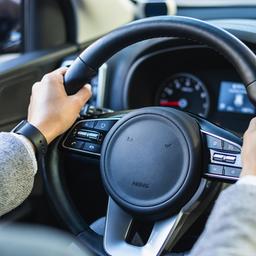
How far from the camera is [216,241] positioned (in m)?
0.62

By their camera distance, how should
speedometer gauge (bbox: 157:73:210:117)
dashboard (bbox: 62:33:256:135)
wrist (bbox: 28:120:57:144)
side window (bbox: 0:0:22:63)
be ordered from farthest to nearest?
side window (bbox: 0:0:22:63)
speedometer gauge (bbox: 157:73:210:117)
dashboard (bbox: 62:33:256:135)
wrist (bbox: 28:120:57:144)

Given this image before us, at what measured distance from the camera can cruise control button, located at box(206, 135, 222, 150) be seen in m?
0.94

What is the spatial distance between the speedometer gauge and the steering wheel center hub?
2.35ft

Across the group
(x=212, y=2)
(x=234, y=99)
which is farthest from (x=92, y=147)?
(x=212, y=2)

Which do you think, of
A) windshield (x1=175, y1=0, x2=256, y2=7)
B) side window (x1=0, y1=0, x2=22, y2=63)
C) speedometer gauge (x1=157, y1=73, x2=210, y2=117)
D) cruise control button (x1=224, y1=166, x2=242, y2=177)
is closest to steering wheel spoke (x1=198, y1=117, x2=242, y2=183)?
cruise control button (x1=224, y1=166, x2=242, y2=177)

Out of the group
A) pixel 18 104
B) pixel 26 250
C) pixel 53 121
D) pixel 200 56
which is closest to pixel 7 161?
pixel 53 121

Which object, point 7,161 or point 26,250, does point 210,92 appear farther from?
point 26,250

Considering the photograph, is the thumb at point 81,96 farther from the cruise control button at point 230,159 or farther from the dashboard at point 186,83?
the dashboard at point 186,83

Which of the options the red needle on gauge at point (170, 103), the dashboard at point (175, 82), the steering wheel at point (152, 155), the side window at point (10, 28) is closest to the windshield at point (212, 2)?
the dashboard at point (175, 82)

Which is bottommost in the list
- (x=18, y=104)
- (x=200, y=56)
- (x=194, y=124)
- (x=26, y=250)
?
(x=18, y=104)

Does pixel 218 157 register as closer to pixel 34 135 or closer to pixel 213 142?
pixel 213 142

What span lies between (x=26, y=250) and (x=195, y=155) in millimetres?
597

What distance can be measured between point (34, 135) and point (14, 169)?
3.4 inches

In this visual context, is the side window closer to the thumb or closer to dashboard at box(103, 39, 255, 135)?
dashboard at box(103, 39, 255, 135)
